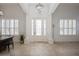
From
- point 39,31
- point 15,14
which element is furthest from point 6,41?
point 39,31

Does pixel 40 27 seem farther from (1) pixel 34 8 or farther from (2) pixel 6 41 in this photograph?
(2) pixel 6 41

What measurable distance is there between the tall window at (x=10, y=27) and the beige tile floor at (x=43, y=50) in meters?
0.22

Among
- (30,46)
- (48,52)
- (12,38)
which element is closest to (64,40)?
(48,52)

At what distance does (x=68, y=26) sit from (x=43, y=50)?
0.60 metres

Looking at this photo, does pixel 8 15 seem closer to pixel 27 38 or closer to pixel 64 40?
pixel 27 38

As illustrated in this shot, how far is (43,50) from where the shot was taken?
215cm

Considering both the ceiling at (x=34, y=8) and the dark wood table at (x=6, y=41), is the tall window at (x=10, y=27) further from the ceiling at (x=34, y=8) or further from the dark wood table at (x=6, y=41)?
the ceiling at (x=34, y=8)

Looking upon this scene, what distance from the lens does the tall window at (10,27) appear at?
2082mm

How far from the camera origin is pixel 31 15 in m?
2.21

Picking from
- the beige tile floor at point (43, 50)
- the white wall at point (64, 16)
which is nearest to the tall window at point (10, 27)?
the beige tile floor at point (43, 50)

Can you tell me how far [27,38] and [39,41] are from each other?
0.22 metres

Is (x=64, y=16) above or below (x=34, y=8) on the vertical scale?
below

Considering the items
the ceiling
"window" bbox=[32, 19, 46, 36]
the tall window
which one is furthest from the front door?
the tall window

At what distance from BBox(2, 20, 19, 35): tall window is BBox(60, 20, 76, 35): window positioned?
79 centimetres
